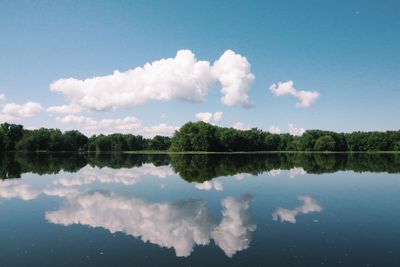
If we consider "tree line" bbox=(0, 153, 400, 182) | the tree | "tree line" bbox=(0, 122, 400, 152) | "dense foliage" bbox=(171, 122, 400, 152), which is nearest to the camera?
"tree line" bbox=(0, 153, 400, 182)

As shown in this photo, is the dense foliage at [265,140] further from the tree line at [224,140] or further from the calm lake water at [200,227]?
the calm lake water at [200,227]

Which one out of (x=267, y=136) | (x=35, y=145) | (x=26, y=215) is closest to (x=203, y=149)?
(x=267, y=136)

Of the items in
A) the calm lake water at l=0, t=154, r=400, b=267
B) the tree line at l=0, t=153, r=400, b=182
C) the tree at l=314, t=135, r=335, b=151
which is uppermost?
the tree at l=314, t=135, r=335, b=151

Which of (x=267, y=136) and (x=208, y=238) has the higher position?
(x=267, y=136)

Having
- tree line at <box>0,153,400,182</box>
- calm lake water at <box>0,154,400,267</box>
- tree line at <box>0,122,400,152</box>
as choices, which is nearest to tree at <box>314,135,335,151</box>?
tree line at <box>0,122,400,152</box>

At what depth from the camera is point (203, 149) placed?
477 ft

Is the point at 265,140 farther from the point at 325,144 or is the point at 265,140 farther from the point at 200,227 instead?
the point at 200,227

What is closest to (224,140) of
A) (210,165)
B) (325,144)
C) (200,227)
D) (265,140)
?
(265,140)

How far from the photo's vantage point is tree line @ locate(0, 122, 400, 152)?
489ft

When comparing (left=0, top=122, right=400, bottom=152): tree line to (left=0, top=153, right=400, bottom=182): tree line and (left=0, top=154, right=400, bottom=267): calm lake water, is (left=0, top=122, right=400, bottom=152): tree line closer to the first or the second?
(left=0, top=153, right=400, bottom=182): tree line

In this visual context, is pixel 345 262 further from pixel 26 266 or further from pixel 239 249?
pixel 26 266

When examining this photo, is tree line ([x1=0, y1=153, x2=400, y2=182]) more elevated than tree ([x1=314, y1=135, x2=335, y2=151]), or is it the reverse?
tree ([x1=314, y1=135, x2=335, y2=151])

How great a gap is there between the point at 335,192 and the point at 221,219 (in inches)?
604

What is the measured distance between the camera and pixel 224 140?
505 ft
